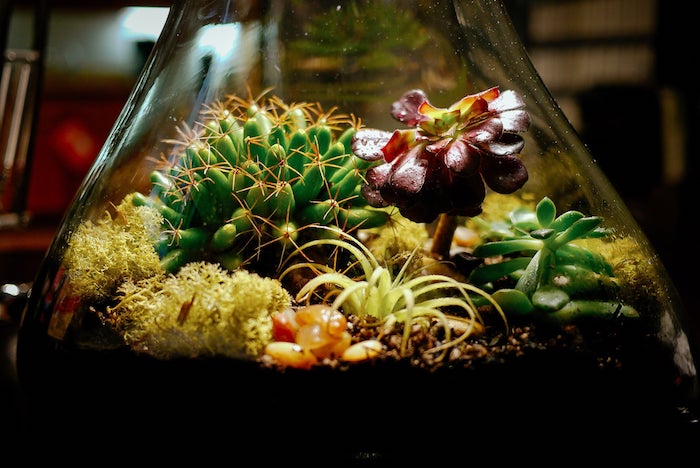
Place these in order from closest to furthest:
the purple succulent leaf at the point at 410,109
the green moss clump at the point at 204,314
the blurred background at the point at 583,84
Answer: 1. the green moss clump at the point at 204,314
2. the purple succulent leaf at the point at 410,109
3. the blurred background at the point at 583,84

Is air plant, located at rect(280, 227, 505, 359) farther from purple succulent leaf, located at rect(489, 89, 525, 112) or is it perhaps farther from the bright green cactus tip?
purple succulent leaf, located at rect(489, 89, 525, 112)

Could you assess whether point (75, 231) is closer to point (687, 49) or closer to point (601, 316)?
point (601, 316)

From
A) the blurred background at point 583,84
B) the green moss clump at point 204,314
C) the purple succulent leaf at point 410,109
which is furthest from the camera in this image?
the blurred background at point 583,84

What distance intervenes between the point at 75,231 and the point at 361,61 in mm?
278

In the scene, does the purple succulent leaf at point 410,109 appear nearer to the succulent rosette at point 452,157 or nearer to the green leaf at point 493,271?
the succulent rosette at point 452,157

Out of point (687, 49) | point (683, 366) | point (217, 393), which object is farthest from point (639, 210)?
point (217, 393)

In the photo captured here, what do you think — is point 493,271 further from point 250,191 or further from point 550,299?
point 250,191

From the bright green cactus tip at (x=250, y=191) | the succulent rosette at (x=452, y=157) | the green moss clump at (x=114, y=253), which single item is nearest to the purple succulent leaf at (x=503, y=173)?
the succulent rosette at (x=452, y=157)

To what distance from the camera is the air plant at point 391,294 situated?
0.53 m

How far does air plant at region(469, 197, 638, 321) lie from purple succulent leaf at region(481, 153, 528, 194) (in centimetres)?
→ 4

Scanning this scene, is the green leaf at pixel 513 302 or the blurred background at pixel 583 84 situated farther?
the blurred background at pixel 583 84

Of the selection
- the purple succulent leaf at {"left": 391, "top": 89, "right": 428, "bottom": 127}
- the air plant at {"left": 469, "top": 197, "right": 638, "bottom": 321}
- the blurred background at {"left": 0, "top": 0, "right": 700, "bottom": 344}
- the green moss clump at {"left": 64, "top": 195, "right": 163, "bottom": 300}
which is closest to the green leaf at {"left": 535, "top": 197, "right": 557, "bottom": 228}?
the air plant at {"left": 469, "top": 197, "right": 638, "bottom": 321}

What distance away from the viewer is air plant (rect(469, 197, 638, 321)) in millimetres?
547

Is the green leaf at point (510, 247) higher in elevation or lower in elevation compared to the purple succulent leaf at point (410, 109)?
lower
